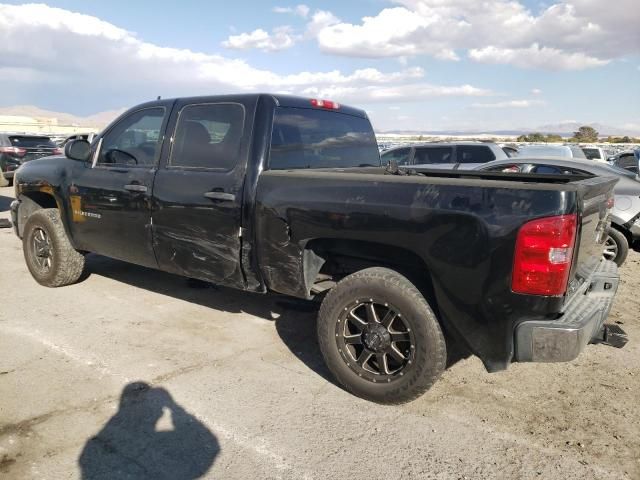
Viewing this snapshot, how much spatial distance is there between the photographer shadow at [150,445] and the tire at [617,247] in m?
5.85

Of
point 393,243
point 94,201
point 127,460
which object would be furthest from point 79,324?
point 393,243

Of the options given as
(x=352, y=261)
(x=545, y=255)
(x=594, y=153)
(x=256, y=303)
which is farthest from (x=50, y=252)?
(x=594, y=153)

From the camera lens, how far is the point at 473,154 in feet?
36.8

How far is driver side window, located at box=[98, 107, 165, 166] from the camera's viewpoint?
4453mm

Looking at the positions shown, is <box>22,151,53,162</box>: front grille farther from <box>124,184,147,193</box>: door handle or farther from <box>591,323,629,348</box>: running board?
<box>591,323,629,348</box>: running board

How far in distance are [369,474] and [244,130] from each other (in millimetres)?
2493

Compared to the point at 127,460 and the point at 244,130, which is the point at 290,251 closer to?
the point at 244,130

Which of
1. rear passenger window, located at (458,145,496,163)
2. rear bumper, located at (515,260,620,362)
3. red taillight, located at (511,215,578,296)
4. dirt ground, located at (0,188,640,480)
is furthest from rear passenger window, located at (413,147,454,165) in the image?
red taillight, located at (511,215,578,296)

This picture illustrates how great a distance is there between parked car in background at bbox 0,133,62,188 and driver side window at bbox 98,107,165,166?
38.3 ft

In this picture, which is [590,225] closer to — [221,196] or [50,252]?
[221,196]

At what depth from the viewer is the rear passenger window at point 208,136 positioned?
12.8ft

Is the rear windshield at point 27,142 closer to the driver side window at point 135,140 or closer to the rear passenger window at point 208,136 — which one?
the driver side window at point 135,140

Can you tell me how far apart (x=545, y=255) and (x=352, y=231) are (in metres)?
1.11

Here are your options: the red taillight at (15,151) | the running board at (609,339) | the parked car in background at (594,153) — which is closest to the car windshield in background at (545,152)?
the parked car in background at (594,153)
